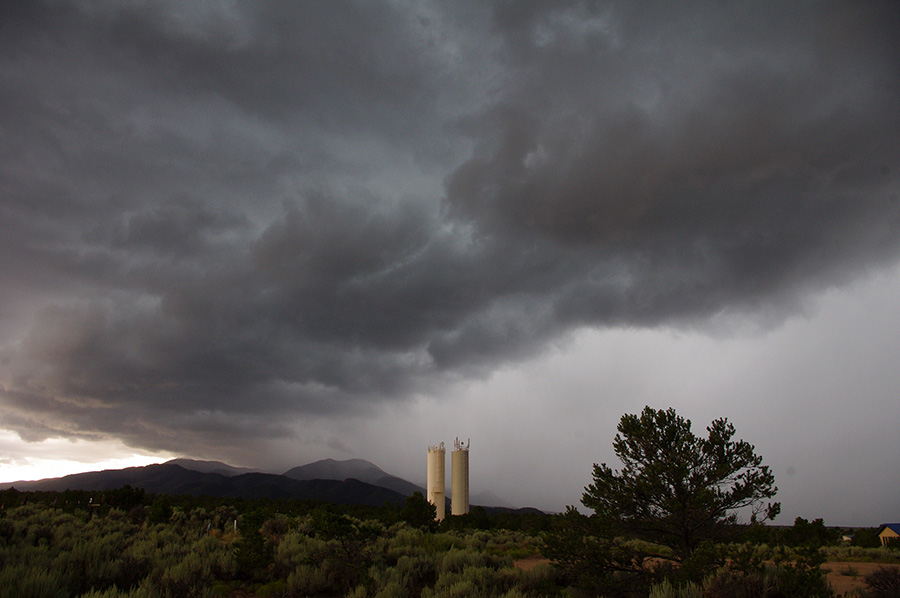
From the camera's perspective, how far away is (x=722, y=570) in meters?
11.4

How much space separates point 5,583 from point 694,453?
1609 cm

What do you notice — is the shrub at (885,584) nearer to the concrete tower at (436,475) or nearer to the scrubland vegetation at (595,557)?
the scrubland vegetation at (595,557)

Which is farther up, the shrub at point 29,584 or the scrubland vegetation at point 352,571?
the shrub at point 29,584

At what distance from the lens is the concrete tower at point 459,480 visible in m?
61.2

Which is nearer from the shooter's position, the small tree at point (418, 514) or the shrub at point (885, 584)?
the shrub at point (885, 584)

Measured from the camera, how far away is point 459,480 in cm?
6222

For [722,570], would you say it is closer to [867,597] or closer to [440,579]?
[867,597]

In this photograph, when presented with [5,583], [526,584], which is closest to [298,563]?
[526,584]

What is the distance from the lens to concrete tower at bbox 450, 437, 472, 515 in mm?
61219

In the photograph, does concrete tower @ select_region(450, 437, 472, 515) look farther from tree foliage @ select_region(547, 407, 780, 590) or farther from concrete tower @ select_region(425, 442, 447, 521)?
tree foliage @ select_region(547, 407, 780, 590)

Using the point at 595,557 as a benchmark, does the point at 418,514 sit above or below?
below

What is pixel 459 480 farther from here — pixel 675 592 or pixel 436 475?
pixel 675 592

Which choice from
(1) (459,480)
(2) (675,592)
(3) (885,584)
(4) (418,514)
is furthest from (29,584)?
(1) (459,480)

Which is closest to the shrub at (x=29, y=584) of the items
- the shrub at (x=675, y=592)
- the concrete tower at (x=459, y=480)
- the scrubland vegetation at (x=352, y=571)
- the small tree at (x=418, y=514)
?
the scrubland vegetation at (x=352, y=571)
